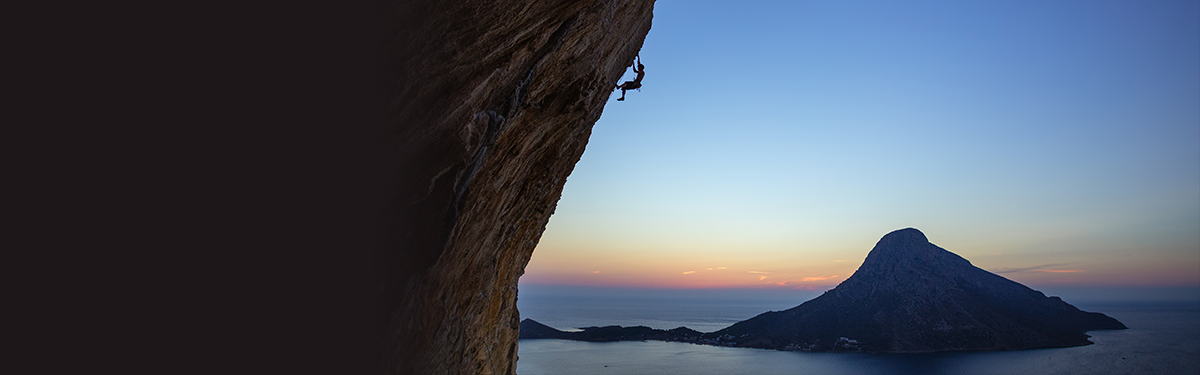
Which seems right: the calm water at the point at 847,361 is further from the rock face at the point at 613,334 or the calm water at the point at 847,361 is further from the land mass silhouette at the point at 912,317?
the rock face at the point at 613,334

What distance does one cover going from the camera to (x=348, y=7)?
514 centimetres

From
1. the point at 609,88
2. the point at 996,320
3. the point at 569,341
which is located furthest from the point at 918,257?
the point at 609,88

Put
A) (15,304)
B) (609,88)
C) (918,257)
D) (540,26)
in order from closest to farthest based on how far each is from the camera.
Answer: (15,304)
(540,26)
(609,88)
(918,257)

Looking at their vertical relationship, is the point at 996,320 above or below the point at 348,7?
below

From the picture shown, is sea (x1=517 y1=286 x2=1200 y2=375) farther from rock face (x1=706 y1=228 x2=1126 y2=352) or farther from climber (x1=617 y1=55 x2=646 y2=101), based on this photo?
climber (x1=617 y1=55 x2=646 y2=101)

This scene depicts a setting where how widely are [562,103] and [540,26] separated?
9.66ft

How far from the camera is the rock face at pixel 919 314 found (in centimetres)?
10448

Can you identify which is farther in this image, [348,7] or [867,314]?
[867,314]

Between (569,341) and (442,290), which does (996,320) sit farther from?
(442,290)

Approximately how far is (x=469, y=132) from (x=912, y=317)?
4956 inches

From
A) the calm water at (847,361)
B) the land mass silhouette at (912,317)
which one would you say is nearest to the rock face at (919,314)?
the land mass silhouette at (912,317)

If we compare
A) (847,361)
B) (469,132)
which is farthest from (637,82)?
(847,361)

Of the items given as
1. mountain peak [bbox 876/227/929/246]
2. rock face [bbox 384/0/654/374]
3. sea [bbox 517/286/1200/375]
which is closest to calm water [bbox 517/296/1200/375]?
sea [bbox 517/286/1200/375]

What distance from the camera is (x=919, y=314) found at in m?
110
